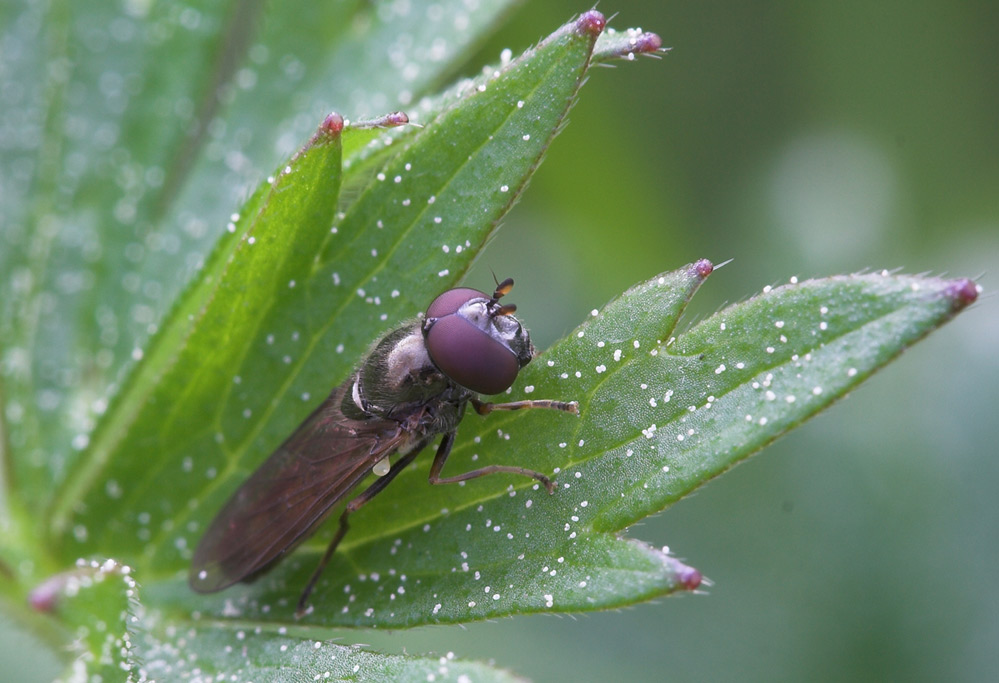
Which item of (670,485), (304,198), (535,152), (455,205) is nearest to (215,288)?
(304,198)

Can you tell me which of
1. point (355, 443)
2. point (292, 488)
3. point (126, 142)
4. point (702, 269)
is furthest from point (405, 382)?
point (126, 142)

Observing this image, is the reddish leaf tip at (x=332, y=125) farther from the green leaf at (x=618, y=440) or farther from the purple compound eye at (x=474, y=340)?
the green leaf at (x=618, y=440)

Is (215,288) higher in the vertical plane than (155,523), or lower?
higher

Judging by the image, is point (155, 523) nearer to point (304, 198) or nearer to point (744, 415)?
point (304, 198)

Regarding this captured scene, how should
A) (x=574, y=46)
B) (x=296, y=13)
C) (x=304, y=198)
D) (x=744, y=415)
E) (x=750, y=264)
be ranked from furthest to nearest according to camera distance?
(x=750, y=264) → (x=296, y=13) → (x=304, y=198) → (x=574, y=46) → (x=744, y=415)

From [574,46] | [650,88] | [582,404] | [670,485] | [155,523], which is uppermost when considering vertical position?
[650,88]

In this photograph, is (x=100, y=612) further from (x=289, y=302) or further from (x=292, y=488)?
(x=289, y=302)

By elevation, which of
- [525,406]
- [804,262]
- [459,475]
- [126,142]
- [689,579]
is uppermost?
[126,142]
